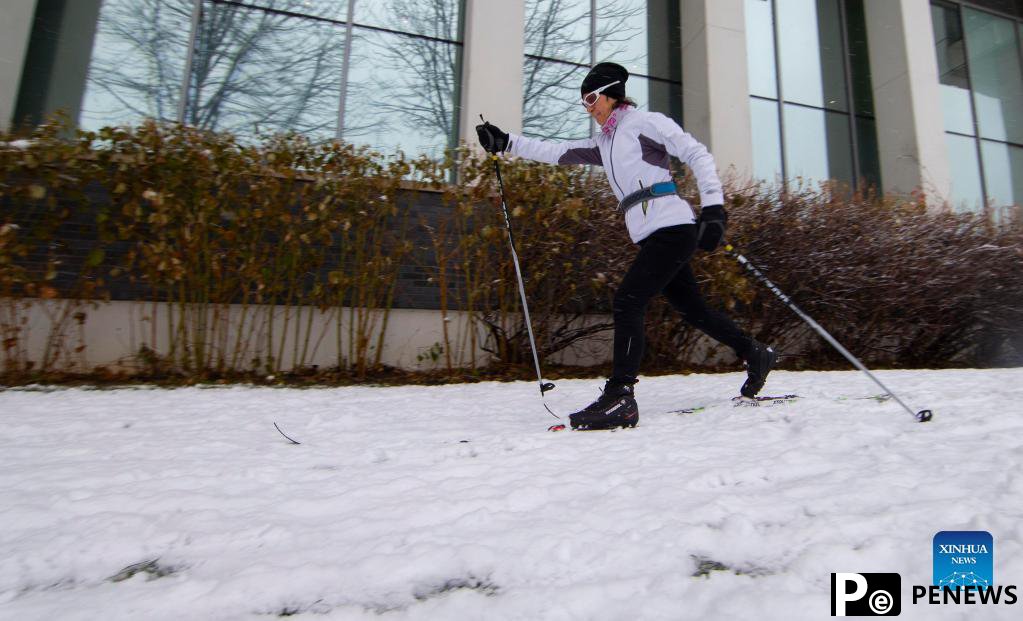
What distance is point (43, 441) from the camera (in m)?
2.45

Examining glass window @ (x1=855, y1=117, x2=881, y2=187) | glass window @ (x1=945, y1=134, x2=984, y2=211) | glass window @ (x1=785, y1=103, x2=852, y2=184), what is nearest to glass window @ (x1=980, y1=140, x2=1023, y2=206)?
glass window @ (x1=945, y1=134, x2=984, y2=211)

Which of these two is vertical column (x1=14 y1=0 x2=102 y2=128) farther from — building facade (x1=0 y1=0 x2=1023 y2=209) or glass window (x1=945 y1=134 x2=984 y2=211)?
glass window (x1=945 y1=134 x2=984 y2=211)

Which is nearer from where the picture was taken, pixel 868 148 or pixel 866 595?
pixel 866 595

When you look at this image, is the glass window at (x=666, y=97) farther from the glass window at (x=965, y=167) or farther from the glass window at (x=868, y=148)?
the glass window at (x=965, y=167)

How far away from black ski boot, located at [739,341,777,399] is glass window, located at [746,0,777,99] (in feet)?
22.7

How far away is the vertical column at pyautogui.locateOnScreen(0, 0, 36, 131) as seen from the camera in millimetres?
4969

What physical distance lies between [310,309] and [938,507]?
4438mm

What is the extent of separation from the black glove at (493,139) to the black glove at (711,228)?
135 centimetres

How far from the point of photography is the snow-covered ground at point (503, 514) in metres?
1.08

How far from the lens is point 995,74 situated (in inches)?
402

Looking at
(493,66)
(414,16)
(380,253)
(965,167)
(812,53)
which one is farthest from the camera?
(965,167)

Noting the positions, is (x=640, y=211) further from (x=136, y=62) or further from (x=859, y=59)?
(x=859, y=59)

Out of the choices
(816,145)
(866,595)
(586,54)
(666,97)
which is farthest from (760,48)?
(866,595)

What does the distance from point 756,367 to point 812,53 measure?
8.61m
